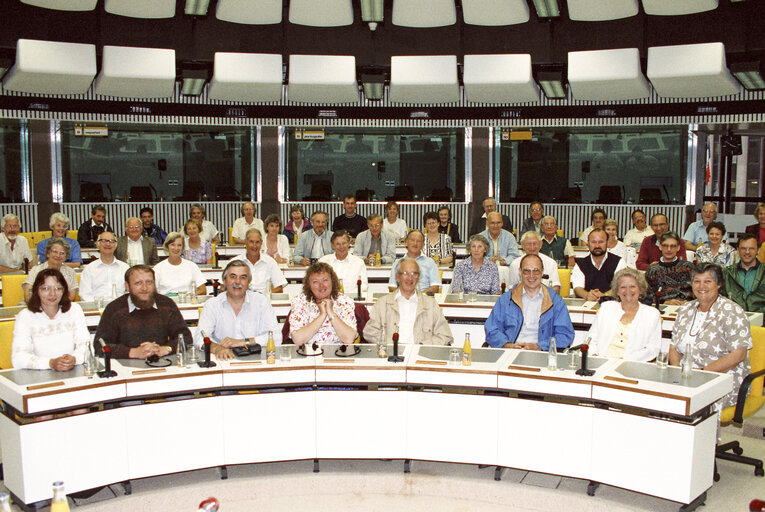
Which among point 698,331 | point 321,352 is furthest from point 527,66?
point 321,352

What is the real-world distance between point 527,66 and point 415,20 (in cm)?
180

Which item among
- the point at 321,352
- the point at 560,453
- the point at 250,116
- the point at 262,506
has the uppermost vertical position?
the point at 250,116

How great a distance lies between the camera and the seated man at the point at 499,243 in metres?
8.57

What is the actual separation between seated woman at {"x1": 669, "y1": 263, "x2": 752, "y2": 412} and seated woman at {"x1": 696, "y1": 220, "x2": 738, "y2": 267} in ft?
9.55

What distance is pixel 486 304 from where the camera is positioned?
6801 millimetres

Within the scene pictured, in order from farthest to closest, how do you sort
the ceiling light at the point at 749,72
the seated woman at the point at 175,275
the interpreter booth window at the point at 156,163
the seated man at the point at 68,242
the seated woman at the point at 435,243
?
the interpreter booth window at the point at 156,163
the seated woman at the point at 435,243
the ceiling light at the point at 749,72
the seated man at the point at 68,242
the seated woman at the point at 175,275

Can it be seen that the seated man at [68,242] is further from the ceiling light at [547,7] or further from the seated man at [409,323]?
the ceiling light at [547,7]

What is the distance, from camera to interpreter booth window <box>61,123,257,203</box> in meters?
12.5

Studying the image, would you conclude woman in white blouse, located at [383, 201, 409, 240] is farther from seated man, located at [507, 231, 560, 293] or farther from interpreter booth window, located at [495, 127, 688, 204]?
seated man, located at [507, 231, 560, 293]

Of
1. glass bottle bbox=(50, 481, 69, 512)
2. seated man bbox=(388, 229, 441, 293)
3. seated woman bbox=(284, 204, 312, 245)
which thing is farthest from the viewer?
seated woman bbox=(284, 204, 312, 245)

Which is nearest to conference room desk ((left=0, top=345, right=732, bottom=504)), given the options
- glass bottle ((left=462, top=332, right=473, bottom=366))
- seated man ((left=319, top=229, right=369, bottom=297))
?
glass bottle ((left=462, top=332, right=473, bottom=366))

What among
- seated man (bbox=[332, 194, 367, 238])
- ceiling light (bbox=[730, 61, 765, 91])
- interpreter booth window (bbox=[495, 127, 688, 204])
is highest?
ceiling light (bbox=[730, 61, 765, 91])

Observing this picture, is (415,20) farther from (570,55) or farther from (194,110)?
(194,110)

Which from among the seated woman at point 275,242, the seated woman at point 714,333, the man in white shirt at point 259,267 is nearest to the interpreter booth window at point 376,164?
the seated woman at point 275,242
